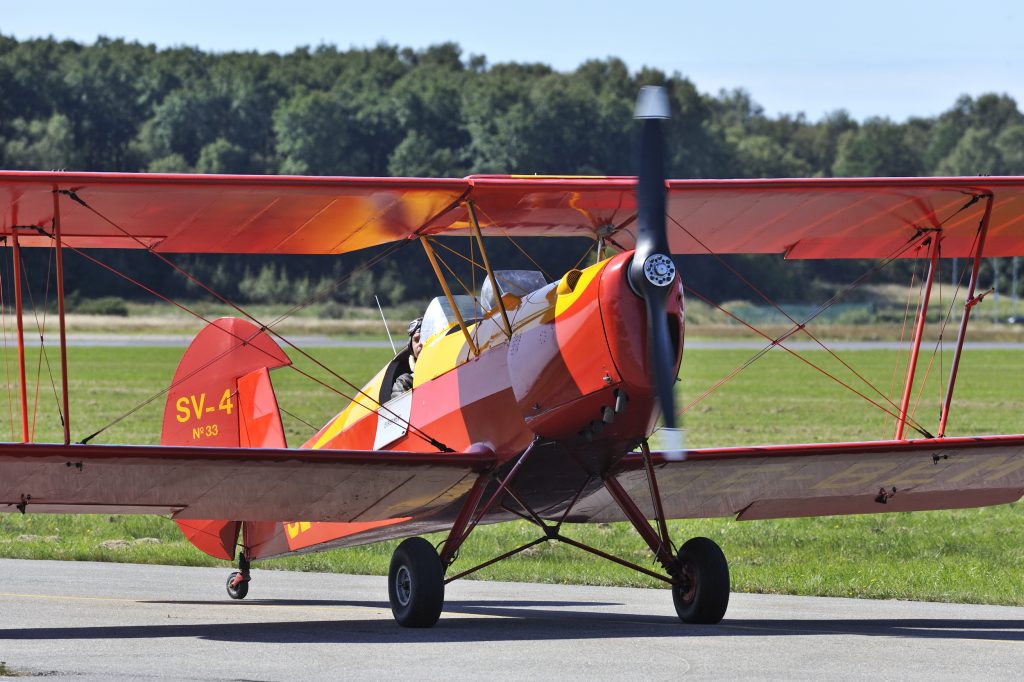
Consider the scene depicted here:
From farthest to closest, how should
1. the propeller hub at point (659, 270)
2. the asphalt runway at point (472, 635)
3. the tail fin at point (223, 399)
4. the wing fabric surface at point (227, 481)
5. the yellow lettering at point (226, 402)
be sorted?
the yellow lettering at point (226, 402), the tail fin at point (223, 399), the wing fabric surface at point (227, 481), the propeller hub at point (659, 270), the asphalt runway at point (472, 635)

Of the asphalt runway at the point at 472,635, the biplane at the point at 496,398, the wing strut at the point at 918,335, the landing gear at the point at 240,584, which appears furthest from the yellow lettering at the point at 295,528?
the wing strut at the point at 918,335

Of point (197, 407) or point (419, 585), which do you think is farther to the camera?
point (197, 407)

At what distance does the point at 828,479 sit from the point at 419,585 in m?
3.19

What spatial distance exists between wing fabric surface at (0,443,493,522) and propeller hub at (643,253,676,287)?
1821 millimetres

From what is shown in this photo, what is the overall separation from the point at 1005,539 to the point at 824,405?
844 inches

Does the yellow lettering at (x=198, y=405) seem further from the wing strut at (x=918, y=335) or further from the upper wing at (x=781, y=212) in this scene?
the wing strut at (x=918, y=335)

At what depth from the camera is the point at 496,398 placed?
10156mm

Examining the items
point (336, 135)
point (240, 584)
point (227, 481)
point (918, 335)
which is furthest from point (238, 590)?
point (336, 135)

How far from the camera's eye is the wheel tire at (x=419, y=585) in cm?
966

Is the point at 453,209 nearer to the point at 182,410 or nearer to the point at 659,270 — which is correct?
the point at 659,270

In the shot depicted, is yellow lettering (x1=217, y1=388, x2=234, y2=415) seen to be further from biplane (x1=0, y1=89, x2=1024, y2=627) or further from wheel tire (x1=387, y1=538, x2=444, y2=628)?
wheel tire (x1=387, y1=538, x2=444, y2=628)

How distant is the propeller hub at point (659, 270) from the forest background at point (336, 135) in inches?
2193

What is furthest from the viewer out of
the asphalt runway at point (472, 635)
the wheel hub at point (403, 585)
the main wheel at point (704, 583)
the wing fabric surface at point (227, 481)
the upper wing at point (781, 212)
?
Answer: the upper wing at point (781, 212)

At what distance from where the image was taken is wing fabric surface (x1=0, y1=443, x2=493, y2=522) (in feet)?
30.7
